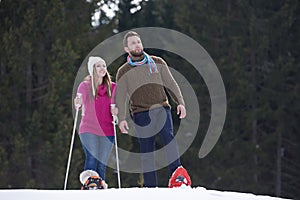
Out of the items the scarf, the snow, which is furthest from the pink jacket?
the snow

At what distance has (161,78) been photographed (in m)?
5.34

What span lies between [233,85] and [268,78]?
0.88 metres

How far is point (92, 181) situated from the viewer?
17.8 feet

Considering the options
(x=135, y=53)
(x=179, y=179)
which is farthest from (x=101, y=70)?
(x=179, y=179)

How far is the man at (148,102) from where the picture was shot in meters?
Result: 5.18

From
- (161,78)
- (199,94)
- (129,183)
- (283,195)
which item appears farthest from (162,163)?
(161,78)

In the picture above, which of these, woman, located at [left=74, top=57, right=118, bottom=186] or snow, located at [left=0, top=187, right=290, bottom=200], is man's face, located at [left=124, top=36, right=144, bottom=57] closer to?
woman, located at [left=74, top=57, right=118, bottom=186]

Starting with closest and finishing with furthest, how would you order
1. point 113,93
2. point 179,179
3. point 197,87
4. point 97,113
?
1. point 179,179
2. point 113,93
3. point 97,113
4. point 197,87

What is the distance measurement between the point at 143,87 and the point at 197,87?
453 inches

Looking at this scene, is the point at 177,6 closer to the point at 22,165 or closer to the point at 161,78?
the point at 22,165

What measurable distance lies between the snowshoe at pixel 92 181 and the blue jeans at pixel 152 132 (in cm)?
44

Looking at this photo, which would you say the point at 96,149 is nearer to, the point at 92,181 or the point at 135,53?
the point at 92,181

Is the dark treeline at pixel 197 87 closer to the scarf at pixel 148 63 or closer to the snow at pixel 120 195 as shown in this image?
the scarf at pixel 148 63

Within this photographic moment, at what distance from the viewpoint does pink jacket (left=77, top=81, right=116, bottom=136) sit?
5.68 meters
